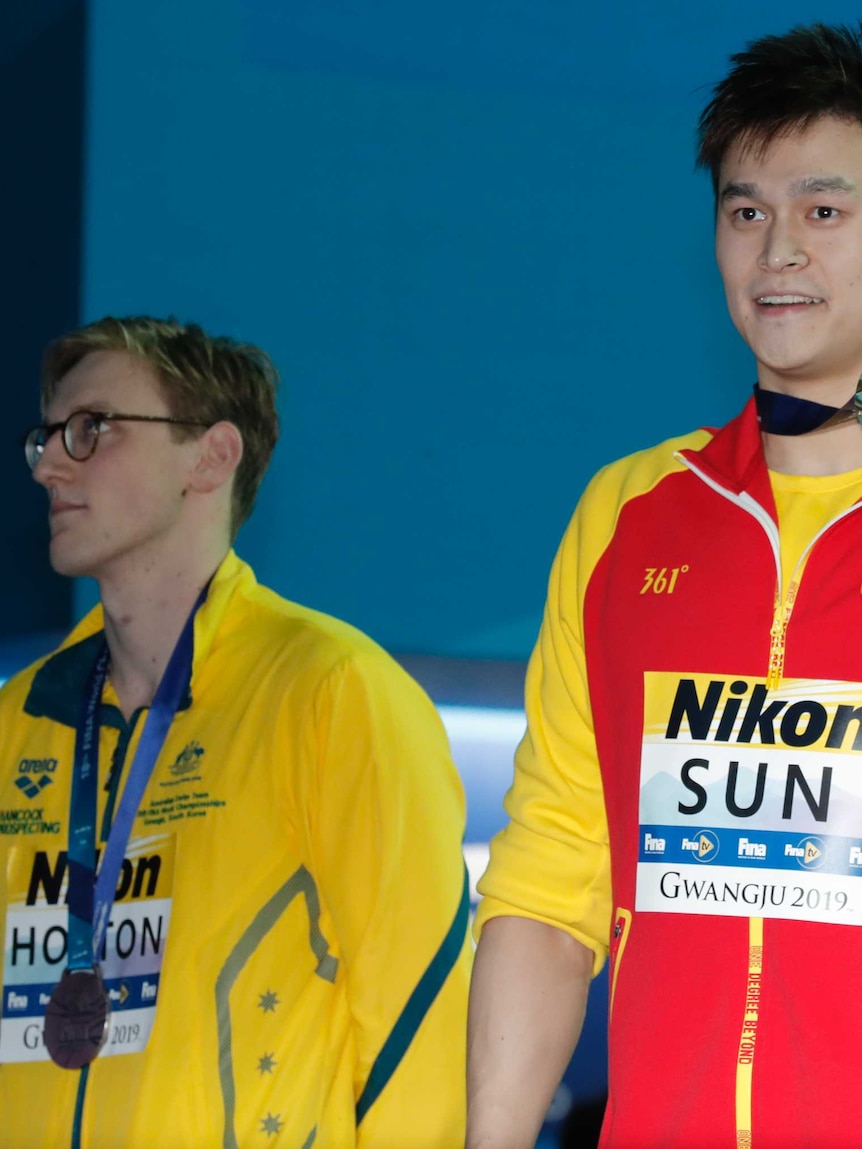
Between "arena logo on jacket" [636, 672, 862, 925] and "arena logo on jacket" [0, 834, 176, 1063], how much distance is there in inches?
38.7

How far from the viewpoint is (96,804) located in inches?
91.7

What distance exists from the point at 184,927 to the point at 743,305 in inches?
45.9

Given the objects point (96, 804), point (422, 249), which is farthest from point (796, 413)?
point (422, 249)

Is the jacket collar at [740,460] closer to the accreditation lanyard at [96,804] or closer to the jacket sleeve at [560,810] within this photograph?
the jacket sleeve at [560,810]

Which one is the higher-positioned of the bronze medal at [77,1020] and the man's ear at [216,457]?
the man's ear at [216,457]

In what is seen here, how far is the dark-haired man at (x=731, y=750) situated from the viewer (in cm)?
132

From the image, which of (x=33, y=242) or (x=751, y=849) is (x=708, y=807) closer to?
(x=751, y=849)

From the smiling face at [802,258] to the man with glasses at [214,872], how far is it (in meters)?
0.96

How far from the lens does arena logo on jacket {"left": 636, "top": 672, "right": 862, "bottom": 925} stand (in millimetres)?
1326

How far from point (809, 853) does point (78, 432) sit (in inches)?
61.0

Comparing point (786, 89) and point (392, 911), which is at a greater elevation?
point (786, 89)

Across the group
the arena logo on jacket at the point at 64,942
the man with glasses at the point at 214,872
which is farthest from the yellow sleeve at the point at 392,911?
the arena logo on jacket at the point at 64,942

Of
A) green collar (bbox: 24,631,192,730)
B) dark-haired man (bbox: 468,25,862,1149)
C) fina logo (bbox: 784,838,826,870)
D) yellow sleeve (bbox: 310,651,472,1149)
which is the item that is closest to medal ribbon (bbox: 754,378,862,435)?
dark-haired man (bbox: 468,25,862,1149)

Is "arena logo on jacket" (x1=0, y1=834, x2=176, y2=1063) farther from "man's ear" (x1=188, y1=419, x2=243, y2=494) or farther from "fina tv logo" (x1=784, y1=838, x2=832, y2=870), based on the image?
"fina tv logo" (x1=784, y1=838, x2=832, y2=870)
